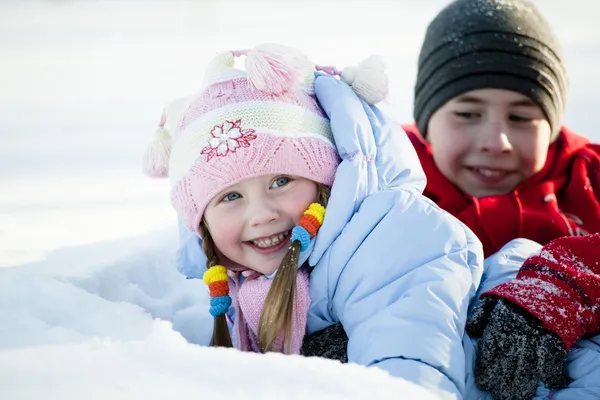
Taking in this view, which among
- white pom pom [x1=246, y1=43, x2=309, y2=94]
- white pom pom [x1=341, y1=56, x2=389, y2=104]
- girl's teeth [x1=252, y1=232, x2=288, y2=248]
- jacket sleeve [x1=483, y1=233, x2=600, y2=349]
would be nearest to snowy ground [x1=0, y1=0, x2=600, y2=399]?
girl's teeth [x1=252, y1=232, x2=288, y2=248]

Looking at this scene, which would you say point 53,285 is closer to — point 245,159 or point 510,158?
point 245,159

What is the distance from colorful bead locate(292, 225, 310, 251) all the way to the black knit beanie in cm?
111

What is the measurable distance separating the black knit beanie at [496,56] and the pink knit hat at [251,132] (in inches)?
35.5

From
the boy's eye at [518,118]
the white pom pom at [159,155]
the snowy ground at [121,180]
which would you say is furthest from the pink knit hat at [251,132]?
the boy's eye at [518,118]

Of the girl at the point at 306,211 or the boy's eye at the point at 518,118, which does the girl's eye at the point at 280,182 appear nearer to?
the girl at the point at 306,211

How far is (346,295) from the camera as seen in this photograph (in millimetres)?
1476

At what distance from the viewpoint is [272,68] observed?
154 cm

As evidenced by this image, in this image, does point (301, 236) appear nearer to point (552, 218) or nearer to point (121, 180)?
point (552, 218)

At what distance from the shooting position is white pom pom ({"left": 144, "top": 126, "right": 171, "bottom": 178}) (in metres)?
1.76

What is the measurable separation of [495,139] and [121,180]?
6.62 ft

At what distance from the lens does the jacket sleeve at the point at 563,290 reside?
53.7 inches

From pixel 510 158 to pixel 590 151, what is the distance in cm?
38

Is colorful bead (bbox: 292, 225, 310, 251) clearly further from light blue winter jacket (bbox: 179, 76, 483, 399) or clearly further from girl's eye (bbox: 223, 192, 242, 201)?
girl's eye (bbox: 223, 192, 242, 201)

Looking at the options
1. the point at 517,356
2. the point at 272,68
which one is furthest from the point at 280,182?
the point at 517,356
